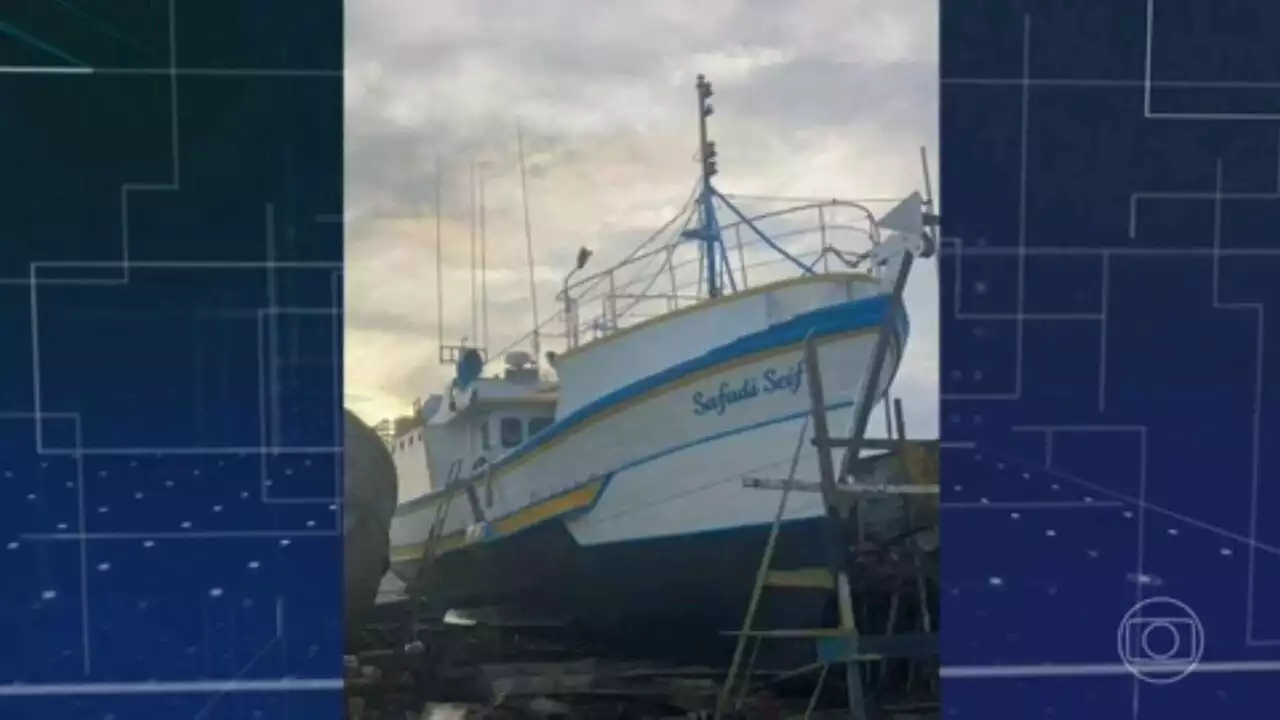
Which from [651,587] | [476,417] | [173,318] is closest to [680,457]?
[651,587]

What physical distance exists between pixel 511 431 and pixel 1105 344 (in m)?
1.00

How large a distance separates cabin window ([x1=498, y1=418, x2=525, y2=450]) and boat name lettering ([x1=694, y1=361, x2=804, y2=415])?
0.95ft

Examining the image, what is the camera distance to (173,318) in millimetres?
1834

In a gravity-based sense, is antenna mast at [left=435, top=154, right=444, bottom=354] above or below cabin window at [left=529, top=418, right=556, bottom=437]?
above

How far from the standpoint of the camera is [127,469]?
184cm

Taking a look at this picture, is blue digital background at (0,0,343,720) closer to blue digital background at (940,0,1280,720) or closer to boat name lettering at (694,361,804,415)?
boat name lettering at (694,361,804,415)

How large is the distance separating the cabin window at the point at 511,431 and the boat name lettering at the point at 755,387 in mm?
289

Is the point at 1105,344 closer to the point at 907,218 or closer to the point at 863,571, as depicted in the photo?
the point at 907,218

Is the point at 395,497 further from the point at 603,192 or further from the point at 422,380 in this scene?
the point at 603,192

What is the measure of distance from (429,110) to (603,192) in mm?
306

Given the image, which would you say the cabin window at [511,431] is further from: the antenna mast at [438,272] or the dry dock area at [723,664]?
the dry dock area at [723,664]

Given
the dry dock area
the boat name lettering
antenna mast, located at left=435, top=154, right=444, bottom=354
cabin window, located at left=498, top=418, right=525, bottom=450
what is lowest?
the dry dock area

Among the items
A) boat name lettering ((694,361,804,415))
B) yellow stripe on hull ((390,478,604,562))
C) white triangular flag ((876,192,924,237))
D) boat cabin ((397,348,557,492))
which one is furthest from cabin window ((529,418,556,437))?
white triangular flag ((876,192,924,237))

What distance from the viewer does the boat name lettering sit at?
180cm
